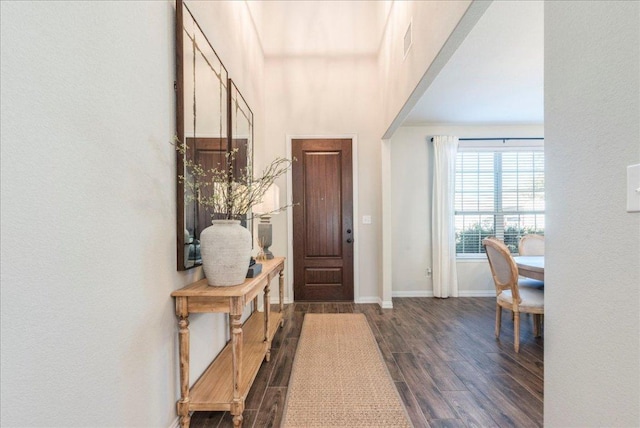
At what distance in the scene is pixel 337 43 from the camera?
3910mm

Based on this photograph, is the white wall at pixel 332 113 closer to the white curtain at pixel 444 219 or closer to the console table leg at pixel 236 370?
the white curtain at pixel 444 219

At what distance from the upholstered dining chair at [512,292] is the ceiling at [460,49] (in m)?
1.71

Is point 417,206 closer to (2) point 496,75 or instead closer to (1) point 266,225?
(2) point 496,75

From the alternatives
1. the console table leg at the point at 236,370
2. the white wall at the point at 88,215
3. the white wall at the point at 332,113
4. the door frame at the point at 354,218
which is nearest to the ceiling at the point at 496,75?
the white wall at the point at 332,113

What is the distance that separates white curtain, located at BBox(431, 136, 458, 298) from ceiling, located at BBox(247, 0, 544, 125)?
482 mm

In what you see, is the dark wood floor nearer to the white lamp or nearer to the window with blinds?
the white lamp

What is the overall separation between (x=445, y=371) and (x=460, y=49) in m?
2.86

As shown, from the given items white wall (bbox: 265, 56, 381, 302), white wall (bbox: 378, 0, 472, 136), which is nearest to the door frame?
white wall (bbox: 265, 56, 381, 302)

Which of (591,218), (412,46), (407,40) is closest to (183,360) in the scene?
(591,218)

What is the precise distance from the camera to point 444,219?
4.41 m

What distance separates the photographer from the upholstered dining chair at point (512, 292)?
2.60 m

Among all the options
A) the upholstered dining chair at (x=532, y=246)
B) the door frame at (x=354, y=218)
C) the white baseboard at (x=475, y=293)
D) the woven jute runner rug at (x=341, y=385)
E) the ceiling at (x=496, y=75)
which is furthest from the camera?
the white baseboard at (x=475, y=293)

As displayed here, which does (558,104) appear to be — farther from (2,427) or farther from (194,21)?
(194,21)

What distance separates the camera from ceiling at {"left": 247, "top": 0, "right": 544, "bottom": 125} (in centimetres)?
254
